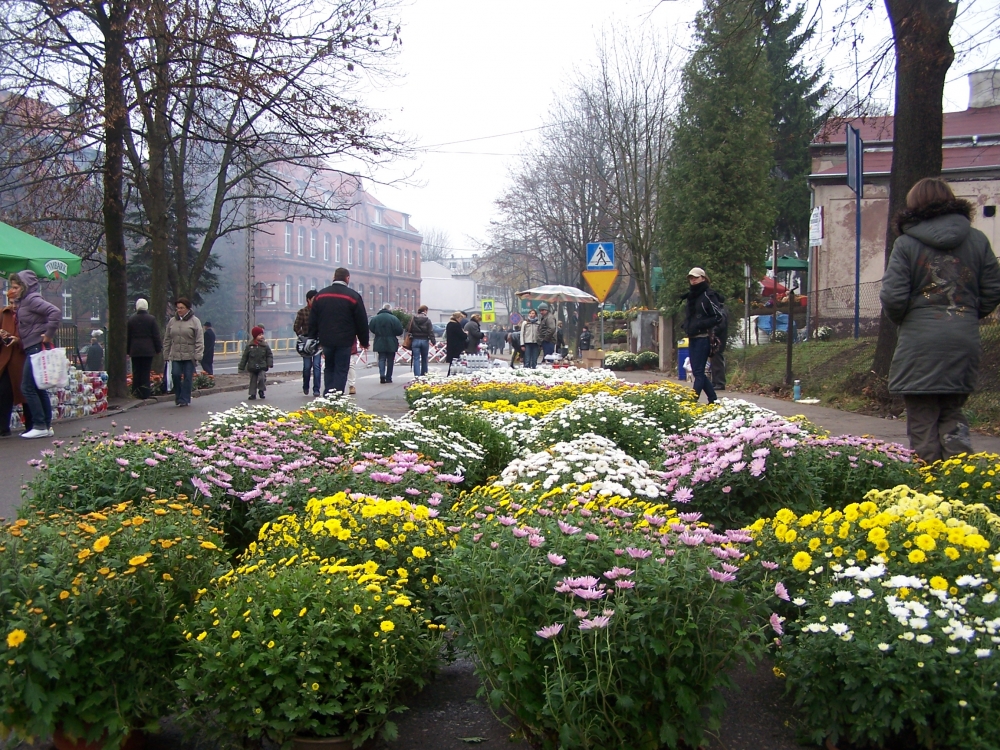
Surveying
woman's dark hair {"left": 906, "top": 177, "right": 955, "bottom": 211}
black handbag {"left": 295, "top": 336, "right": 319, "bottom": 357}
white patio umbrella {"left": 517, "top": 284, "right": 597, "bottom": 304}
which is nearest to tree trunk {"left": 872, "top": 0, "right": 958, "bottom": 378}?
woman's dark hair {"left": 906, "top": 177, "right": 955, "bottom": 211}

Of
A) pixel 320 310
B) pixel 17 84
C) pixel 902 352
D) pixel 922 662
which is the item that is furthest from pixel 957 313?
pixel 17 84

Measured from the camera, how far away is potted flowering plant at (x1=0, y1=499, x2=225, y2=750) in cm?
273

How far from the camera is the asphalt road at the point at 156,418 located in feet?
25.5

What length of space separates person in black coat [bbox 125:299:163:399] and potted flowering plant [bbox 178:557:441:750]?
47.9 feet

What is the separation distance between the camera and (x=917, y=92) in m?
10.6

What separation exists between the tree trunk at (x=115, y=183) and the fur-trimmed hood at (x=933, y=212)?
12522 millimetres

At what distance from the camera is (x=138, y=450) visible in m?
5.11

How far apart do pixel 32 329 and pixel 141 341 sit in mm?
6212

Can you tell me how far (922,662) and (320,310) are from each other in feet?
34.1

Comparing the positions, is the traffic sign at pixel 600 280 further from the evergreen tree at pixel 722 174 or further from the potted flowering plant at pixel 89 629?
the potted flowering plant at pixel 89 629

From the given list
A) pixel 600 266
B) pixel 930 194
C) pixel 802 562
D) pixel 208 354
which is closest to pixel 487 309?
pixel 208 354

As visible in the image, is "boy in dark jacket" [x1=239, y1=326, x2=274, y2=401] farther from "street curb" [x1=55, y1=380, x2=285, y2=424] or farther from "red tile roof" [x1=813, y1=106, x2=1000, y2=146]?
"red tile roof" [x1=813, y1=106, x2=1000, y2=146]

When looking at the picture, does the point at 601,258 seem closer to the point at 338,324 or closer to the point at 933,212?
the point at 338,324

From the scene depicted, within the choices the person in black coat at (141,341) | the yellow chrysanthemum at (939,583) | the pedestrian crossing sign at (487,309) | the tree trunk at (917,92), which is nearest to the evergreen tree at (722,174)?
the person in black coat at (141,341)
